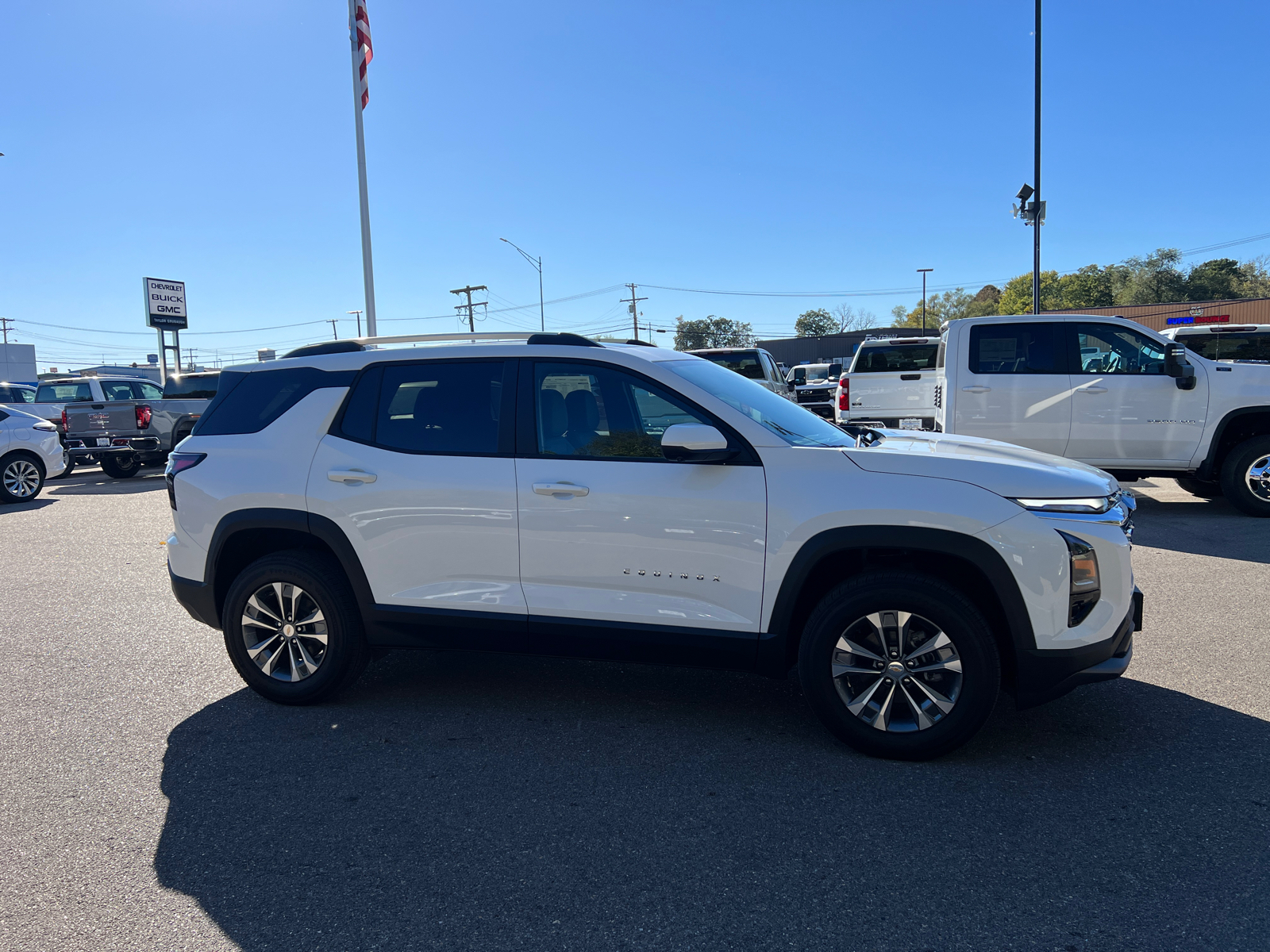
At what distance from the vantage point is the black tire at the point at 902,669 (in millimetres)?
3600

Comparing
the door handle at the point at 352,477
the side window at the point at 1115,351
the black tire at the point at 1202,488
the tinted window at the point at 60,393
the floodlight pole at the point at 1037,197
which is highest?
the floodlight pole at the point at 1037,197

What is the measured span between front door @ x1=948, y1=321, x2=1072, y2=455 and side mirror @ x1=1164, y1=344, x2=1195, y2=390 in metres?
0.95

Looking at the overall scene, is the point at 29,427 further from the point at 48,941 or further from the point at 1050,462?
the point at 1050,462

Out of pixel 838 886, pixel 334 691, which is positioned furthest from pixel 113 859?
pixel 838 886

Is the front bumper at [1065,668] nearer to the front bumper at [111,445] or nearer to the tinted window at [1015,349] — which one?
the tinted window at [1015,349]

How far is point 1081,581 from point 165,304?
34851 millimetres

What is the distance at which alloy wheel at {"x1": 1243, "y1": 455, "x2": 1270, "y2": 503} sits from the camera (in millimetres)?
9039

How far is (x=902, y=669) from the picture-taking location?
3686mm

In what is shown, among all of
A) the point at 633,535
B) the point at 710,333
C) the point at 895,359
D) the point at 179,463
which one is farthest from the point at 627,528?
the point at 710,333

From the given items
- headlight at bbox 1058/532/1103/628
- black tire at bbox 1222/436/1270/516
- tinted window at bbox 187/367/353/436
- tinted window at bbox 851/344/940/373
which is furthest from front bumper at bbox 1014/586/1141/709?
tinted window at bbox 851/344/940/373

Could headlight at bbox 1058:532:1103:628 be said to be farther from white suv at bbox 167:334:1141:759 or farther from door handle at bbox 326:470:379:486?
door handle at bbox 326:470:379:486

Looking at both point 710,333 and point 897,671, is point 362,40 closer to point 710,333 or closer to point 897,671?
point 897,671

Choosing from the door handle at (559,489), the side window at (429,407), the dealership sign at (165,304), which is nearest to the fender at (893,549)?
the door handle at (559,489)

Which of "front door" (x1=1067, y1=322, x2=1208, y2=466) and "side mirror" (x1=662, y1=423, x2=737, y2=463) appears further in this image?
"front door" (x1=1067, y1=322, x2=1208, y2=466)
